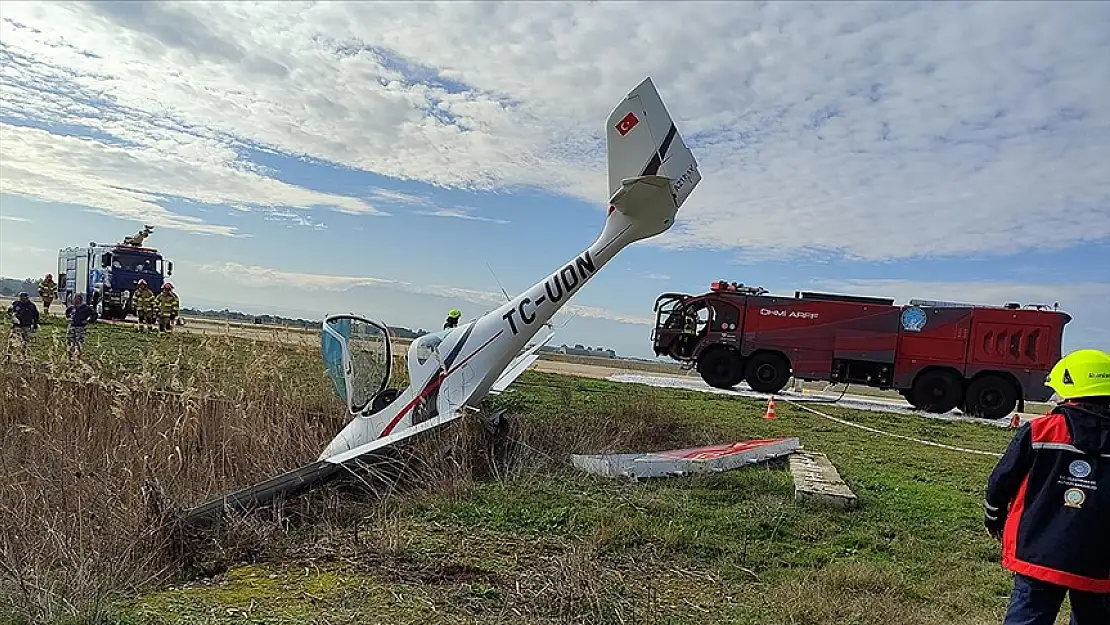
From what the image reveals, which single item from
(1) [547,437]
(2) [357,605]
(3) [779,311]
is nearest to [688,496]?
(1) [547,437]

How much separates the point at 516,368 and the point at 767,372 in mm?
10302

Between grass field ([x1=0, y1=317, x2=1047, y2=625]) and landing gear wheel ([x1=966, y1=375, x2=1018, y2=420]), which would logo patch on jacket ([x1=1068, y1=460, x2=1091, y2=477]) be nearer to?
grass field ([x1=0, y1=317, x2=1047, y2=625])

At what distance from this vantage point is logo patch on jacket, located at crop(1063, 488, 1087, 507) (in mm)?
3215

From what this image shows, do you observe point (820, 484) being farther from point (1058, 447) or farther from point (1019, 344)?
point (1019, 344)

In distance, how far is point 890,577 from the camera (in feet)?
15.6

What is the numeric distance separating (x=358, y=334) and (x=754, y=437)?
5260mm

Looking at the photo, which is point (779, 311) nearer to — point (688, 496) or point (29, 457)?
point (688, 496)

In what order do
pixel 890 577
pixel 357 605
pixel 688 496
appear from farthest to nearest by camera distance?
pixel 688 496
pixel 890 577
pixel 357 605

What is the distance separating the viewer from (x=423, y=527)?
18.5ft

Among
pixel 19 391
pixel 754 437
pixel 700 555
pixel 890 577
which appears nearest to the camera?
pixel 890 577

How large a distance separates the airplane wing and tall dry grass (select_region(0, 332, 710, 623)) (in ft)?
1.85

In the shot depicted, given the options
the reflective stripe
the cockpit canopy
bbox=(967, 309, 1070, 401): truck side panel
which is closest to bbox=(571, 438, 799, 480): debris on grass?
the cockpit canopy

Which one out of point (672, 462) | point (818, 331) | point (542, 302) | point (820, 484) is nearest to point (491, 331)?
point (542, 302)

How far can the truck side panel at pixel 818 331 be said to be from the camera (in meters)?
17.8
